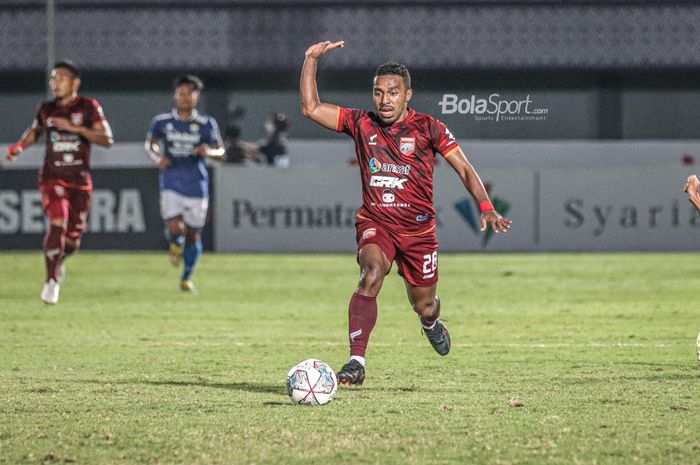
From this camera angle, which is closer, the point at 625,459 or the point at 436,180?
the point at 625,459

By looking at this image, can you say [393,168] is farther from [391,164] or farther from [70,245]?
[70,245]

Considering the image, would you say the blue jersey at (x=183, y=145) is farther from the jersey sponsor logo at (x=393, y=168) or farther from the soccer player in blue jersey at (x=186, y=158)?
the jersey sponsor logo at (x=393, y=168)

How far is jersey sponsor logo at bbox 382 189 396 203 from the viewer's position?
25.9 feet

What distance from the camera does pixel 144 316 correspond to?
12.4 meters

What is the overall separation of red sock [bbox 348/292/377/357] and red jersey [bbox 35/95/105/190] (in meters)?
6.21

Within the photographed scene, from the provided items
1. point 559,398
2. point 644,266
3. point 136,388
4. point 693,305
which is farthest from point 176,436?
point 644,266

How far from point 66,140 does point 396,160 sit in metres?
6.15

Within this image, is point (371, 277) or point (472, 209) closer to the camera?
point (371, 277)

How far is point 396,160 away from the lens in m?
7.88

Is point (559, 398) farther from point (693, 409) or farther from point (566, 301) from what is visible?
point (566, 301)

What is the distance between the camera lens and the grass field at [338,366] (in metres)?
5.77

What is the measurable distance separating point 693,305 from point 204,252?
32.7ft

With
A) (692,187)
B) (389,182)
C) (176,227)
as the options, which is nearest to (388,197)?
(389,182)

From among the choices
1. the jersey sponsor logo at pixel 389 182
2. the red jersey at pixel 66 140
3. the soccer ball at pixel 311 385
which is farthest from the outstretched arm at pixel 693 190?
the red jersey at pixel 66 140
